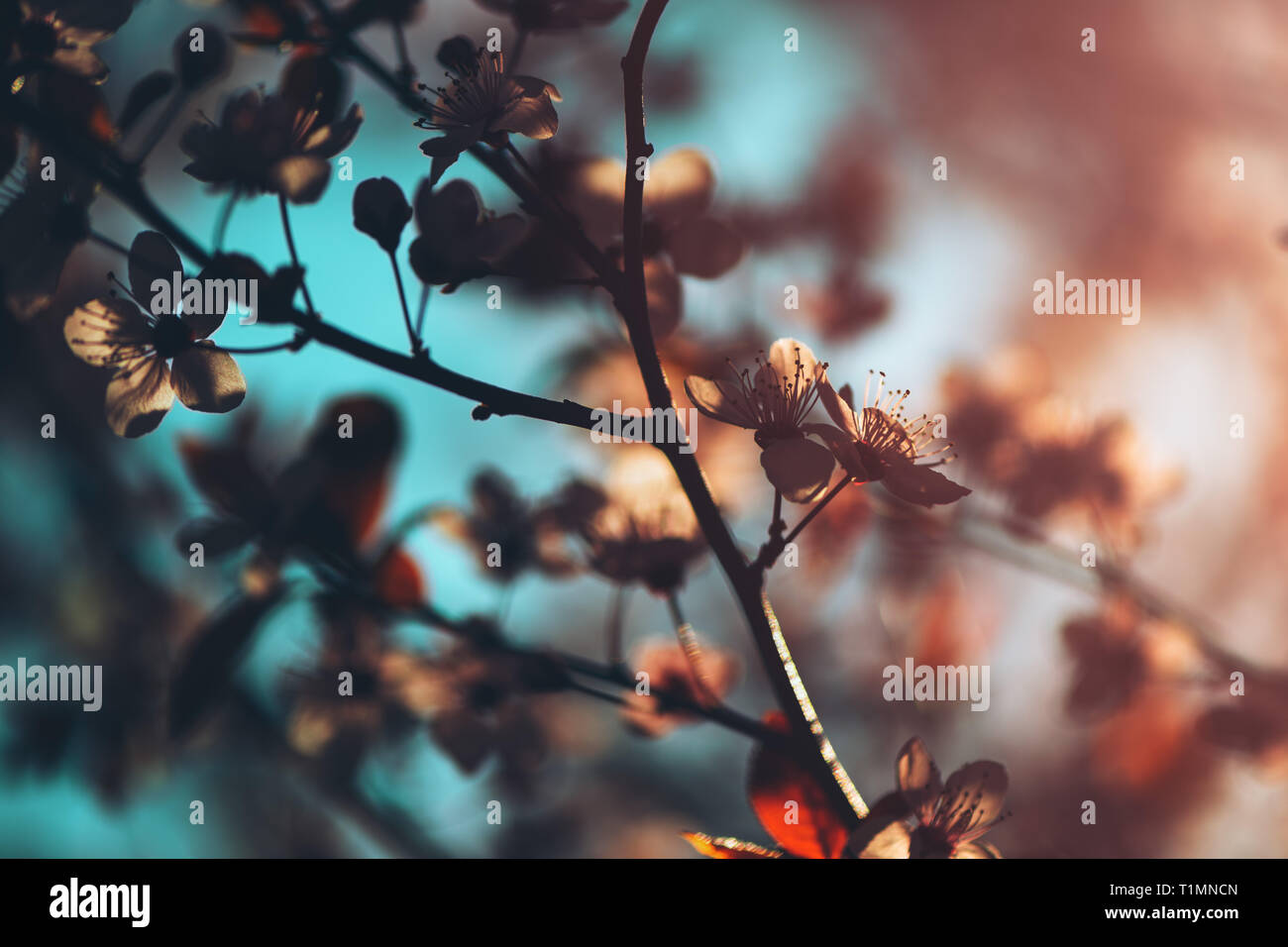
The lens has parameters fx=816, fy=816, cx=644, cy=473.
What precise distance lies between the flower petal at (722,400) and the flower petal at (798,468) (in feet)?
0.13

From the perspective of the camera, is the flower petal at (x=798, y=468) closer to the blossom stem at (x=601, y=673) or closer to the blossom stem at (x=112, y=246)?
the blossom stem at (x=601, y=673)

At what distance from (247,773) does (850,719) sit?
1524 millimetres

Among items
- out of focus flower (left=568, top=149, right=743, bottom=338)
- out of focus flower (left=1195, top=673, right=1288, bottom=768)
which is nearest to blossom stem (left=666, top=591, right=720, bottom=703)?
out of focus flower (left=568, top=149, right=743, bottom=338)

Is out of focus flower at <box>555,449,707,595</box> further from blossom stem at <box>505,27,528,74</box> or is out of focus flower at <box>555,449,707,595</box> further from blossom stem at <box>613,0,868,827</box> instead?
blossom stem at <box>505,27,528,74</box>

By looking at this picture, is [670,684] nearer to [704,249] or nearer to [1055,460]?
[704,249]

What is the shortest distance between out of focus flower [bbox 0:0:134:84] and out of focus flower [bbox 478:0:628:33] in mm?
284

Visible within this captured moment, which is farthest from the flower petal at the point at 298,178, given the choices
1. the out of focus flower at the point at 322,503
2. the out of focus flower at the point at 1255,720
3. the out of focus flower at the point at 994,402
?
the out of focus flower at the point at 1255,720

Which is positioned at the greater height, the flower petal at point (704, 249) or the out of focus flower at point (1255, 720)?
the flower petal at point (704, 249)

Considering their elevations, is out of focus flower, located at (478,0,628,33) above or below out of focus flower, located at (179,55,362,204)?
above

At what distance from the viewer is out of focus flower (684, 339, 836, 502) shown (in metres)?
0.49

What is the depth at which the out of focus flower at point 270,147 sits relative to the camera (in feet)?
1.79

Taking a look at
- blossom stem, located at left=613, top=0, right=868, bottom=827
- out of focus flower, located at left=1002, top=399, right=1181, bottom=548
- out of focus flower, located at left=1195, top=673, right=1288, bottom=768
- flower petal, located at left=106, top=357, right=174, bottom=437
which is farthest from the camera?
out of focus flower, located at left=1002, top=399, right=1181, bottom=548

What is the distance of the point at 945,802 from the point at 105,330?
2.18ft

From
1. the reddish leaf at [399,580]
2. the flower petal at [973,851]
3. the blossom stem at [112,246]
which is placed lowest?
the flower petal at [973,851]
